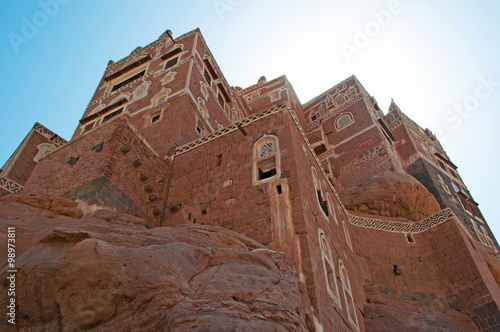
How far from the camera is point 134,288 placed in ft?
15.9

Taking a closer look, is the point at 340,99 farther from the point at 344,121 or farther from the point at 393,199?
the point at 393,199

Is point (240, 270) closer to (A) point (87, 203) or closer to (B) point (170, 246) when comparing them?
(B) point (170, 246)

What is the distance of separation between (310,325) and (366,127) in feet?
75.3

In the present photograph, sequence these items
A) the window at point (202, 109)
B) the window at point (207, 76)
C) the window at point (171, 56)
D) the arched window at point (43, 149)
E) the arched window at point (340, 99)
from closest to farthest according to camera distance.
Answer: the window at point (202, 109)
the arched window at point (43, 149)
the window at point (207, 76)
the window at point (171, 56)
the arched window at point (340, 99)

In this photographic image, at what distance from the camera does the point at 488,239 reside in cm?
2175

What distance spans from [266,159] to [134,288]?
7.04 meters

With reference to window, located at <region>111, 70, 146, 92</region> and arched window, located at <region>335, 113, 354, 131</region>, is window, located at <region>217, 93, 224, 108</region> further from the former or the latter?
arched window, located at <region>335, 113, 354, 131</region>

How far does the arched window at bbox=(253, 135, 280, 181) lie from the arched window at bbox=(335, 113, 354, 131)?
19564 mm

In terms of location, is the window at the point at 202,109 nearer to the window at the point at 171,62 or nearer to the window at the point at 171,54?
the window at the point at 171,62

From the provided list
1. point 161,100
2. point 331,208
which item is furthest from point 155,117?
point 331,208

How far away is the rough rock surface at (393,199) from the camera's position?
1852 centimetres

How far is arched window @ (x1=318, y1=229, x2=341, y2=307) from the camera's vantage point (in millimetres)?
8992

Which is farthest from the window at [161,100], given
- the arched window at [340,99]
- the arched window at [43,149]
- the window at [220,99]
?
the arched window at [340,99]

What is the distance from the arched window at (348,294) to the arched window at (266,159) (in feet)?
10.3
